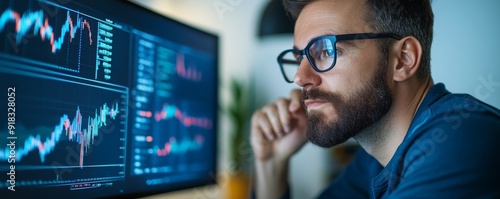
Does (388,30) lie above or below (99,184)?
above

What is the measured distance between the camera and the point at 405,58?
1059 mm

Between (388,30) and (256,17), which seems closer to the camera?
(388,30)

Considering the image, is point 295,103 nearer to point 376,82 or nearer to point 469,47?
point 376,82

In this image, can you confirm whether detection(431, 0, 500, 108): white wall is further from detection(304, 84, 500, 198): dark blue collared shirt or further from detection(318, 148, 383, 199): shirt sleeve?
detection(304, 84, 500, 198): dark blue collared shirt

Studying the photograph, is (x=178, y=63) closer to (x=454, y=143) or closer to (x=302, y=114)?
(x=302, y=114)

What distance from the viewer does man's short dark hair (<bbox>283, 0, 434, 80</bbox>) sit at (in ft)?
3.42

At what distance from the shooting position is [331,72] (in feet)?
3.38

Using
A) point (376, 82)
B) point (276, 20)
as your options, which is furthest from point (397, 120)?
point (276, 20)

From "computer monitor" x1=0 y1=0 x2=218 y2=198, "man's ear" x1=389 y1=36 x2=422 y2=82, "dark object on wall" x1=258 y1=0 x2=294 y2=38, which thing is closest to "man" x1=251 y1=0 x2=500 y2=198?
"man's ear" x1=389 y1=36 x2=422 y2=82

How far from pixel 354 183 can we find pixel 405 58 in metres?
0.52

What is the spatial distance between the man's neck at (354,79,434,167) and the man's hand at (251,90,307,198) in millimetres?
325

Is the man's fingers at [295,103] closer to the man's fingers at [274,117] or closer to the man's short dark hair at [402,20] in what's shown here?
the man's fingers at [274,117]

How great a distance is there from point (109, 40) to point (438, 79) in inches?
49.7

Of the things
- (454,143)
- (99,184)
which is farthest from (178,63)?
(454,143)
